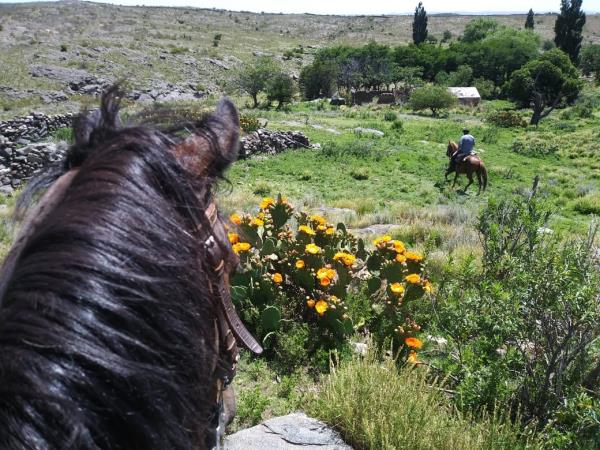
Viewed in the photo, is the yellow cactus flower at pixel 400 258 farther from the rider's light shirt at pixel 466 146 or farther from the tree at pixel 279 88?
the tree at pixel 279 88

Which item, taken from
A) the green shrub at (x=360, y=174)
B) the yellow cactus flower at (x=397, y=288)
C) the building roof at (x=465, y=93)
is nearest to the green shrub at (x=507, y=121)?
the building roof at (x=465, y=93)

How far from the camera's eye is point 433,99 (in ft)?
110

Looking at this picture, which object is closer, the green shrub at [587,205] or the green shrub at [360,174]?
the green shrub at [587,205]

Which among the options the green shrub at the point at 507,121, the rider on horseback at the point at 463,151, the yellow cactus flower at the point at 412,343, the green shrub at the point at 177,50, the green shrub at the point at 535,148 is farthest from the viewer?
the green shrub at the point at 177,50

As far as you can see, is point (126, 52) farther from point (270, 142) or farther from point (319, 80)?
point (270, 142)

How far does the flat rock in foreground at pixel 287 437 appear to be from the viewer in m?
2.82

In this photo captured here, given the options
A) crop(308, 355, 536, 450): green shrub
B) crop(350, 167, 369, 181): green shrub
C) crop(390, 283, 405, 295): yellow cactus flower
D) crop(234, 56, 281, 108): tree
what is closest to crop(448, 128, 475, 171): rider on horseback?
crop(350, 167, 369, 181): green shrub

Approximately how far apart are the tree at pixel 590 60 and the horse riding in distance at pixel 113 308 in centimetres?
6058

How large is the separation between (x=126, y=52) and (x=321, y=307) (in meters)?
42.6

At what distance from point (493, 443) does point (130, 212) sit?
8.18 ft

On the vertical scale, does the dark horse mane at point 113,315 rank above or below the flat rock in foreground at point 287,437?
above

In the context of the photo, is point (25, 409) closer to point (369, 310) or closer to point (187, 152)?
point (187, 152)

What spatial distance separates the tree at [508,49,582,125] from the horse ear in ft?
123

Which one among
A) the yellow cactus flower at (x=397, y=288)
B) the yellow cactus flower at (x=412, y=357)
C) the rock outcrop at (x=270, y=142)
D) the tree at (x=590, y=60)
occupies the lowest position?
the rock outcrop at (x=270, y=142)
